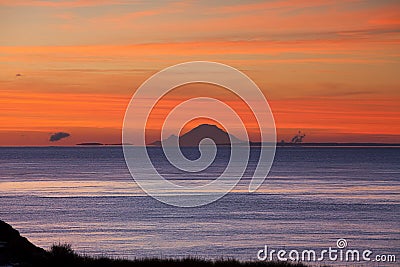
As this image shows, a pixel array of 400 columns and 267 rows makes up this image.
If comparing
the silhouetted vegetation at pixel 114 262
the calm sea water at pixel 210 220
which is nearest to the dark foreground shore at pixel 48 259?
the silhouetted vegetation at pixel 114 262

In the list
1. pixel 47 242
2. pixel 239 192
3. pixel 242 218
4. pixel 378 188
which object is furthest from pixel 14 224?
pixel 378 188

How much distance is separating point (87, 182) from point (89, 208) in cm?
4625

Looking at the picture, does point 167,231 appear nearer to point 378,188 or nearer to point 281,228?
point 281,228

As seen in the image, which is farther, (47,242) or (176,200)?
(176,200)

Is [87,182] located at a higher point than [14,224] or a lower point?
higher

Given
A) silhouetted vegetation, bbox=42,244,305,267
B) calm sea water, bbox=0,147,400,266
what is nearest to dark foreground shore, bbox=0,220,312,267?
silhouetted vegetation, bbox=42,244,305,267

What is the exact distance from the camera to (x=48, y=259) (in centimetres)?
2253

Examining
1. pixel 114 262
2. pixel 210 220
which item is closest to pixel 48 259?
pixel 114 262

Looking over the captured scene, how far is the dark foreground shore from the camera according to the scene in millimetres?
21375

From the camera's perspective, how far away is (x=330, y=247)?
56281 millimetres

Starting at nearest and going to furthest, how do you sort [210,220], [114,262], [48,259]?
1. [48,259]
2. [114,262]
3. [210,220]

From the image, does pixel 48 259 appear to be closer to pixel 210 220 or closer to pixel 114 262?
pixel 114 262

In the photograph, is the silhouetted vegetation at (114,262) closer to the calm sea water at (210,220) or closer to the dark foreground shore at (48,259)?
the dark foreground shore at (48,259)

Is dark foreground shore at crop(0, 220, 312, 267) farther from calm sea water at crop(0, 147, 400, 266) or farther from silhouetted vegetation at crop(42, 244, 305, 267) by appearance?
calm sea water at crop(0, 147, 400, 266)
